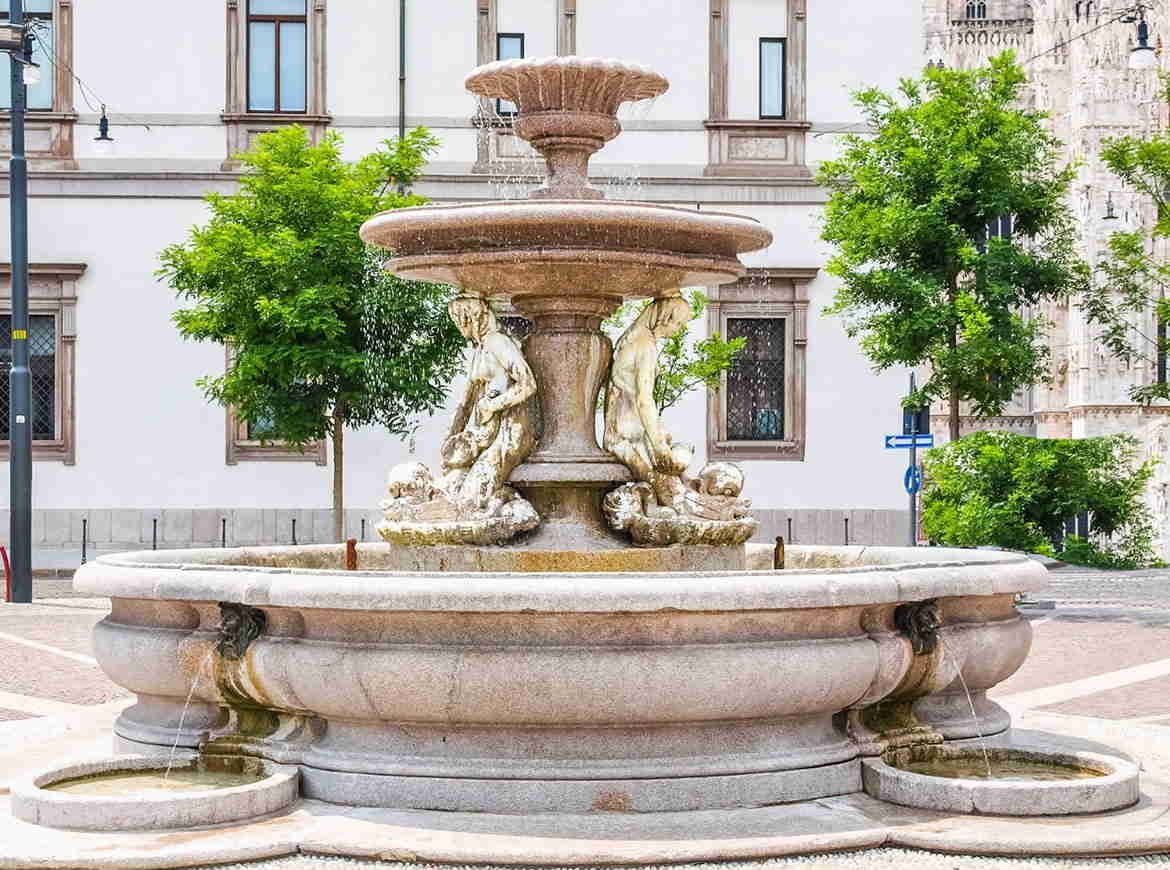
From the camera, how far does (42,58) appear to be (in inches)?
1224

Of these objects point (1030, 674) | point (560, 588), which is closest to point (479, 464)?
point (560, 588)

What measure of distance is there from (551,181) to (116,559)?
3412 mm

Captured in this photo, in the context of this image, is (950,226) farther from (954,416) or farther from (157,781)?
(157,781)

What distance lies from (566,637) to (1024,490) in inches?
863

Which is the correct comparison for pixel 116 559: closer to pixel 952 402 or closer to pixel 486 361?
pixel 486 361

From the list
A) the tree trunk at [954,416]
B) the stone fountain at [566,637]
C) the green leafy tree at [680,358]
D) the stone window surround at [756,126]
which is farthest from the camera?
the stone window surround at [756,126]

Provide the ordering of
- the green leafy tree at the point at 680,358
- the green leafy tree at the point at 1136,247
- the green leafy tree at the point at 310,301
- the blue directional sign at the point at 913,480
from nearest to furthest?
1. the green leafy tree at the point at 310,301
2. the green leafy tree at the point at 1136,247
3. the green leafy tree at the point at 680,358
4. the blue directional sign at the point at 913,480

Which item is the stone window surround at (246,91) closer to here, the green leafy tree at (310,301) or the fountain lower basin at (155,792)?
the green leafy tree at (310,301)

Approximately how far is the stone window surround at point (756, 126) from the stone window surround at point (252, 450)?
301 inches

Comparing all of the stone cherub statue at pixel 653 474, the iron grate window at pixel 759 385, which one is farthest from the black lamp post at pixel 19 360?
the stone cherub statue at pixel 653 474

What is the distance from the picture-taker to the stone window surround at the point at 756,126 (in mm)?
31406

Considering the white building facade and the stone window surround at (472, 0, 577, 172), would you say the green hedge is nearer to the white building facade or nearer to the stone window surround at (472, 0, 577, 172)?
the white building facade

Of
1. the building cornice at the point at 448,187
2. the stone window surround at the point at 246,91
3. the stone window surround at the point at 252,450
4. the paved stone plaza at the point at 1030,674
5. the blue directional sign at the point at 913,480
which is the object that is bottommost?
the paved stone plaza at the point at 1030,674

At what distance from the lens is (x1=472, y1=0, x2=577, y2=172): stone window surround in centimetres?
3058
